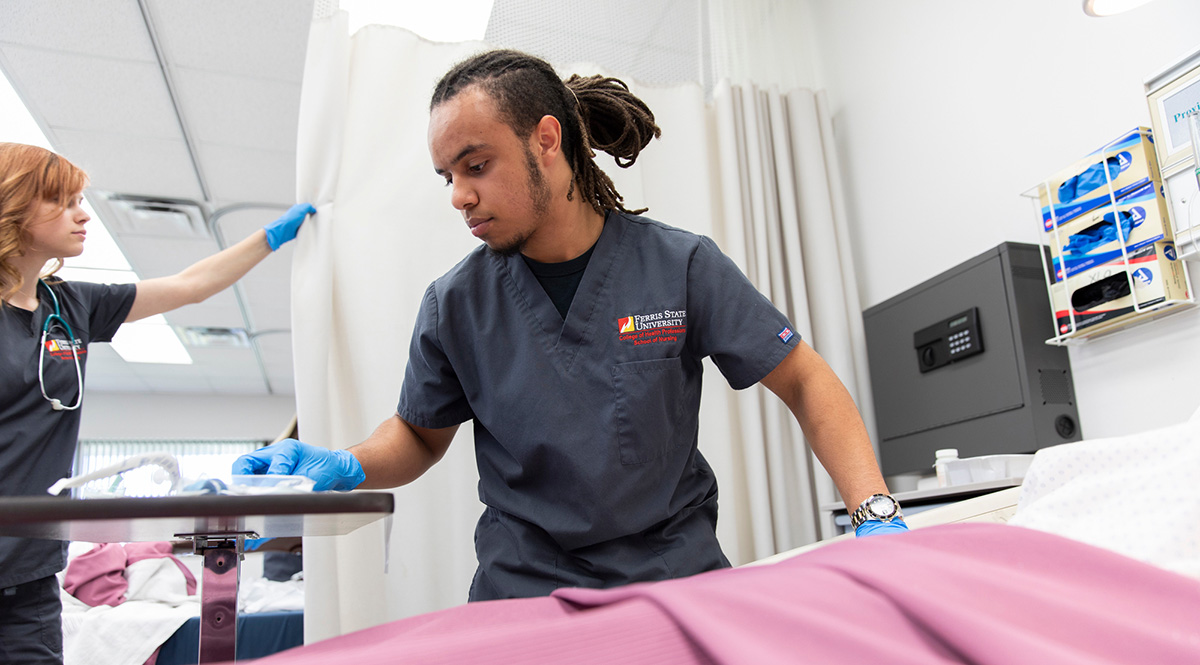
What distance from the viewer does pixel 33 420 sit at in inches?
55.9

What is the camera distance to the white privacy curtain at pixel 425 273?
170 centimetres

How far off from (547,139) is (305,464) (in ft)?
1.94

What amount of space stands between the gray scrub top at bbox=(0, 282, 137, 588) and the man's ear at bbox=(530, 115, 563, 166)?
987 millimetres

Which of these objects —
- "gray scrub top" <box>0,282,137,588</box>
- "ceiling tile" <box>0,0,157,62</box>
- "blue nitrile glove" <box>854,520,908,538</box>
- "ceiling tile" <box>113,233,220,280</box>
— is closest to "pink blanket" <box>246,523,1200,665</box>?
"blue nitrile glove" <box>854,520,908,538</box>

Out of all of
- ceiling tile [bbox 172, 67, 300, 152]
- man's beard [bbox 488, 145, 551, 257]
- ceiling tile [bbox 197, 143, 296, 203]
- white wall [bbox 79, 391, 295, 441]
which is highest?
ceiling tile [bbox 172, 67, 300, 152]

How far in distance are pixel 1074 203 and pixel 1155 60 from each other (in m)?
0.31

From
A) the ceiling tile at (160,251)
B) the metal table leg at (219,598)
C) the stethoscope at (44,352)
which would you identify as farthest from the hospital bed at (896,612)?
the ceiling tile at (160,251)

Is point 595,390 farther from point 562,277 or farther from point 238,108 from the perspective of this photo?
point 238,108

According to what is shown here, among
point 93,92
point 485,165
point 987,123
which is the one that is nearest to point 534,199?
point 485,165

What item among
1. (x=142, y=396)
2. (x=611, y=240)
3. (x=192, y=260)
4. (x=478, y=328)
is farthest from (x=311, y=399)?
(x=142, y=396)

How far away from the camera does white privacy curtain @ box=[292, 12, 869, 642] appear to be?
1703 millimetres

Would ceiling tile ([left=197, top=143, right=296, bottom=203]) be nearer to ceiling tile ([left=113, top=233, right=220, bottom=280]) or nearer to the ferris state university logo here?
ceiling tile ([left=113, top=233, right=220, bottom=280])

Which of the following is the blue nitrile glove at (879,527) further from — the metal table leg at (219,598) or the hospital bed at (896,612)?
the metal table leg at (219,598)

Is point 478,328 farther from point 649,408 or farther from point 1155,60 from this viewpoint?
point 1155,60
